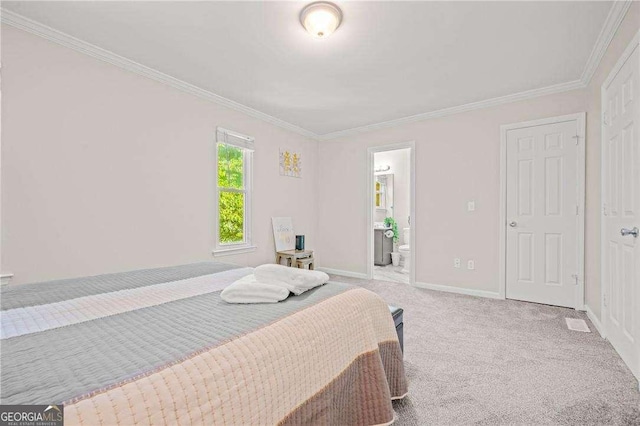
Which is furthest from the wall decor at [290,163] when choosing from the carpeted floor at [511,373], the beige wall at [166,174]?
the carpeted floor at [511,373]

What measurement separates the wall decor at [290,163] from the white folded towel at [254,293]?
327cm

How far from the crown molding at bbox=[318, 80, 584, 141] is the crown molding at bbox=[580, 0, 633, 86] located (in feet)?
0.70

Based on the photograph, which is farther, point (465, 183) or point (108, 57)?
point (465, 183)

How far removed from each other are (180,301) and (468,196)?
3633 mm

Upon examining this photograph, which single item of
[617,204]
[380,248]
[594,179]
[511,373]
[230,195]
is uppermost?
[594,179]

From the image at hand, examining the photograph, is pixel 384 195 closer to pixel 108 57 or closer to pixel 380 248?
pixel 380 248

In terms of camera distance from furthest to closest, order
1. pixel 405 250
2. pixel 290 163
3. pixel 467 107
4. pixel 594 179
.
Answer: pixel 405 250
pixel 290 163
pixel 467 107
pixel 594 179

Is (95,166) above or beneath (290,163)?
beneath

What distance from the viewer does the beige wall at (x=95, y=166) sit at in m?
2.11

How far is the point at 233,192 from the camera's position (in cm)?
384

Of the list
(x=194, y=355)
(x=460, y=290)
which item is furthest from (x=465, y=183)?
(x=194, y=355)

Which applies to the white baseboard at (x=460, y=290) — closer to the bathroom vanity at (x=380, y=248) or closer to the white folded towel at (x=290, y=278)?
the bathroom vanity at (x=380, y=248)

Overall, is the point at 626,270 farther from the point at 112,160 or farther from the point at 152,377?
the point at 112,160

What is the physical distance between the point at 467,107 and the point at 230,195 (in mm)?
3309
